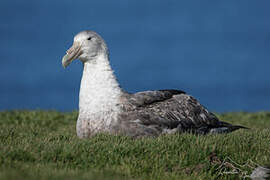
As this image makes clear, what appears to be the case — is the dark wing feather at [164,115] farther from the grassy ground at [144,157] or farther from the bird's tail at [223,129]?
the grassy ground at [144,157]

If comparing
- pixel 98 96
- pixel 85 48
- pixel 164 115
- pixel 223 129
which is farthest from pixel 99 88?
pixel 223 129

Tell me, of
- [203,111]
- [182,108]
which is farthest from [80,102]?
[203,111]

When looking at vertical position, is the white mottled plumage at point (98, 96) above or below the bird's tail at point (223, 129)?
above

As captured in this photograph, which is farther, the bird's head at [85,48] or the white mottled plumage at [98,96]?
the bird's head at [85,48]

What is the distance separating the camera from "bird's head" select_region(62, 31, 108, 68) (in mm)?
8586

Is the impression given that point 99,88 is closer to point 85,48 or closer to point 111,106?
point 111,106

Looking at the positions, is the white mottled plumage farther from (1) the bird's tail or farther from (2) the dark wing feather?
(1) the bird's tail

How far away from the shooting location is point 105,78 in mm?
8469

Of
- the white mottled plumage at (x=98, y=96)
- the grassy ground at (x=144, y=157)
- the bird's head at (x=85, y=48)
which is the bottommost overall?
the grassy ground at (x=144, y=157)

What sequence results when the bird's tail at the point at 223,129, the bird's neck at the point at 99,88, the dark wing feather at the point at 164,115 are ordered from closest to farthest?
the dark wing feather at the point at 164,115 < the bird's neck at the point at 99,88 < the bird's tail at the point at 223,129

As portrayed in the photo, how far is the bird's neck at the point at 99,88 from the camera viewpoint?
8305 mm

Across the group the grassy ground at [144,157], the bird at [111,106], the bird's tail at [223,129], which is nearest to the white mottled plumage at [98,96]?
the bird at [111,106]

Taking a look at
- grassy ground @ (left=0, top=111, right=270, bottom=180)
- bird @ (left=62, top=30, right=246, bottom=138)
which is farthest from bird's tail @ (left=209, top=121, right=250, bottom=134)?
grassy ground @ (left=0, top=111, right=270, bottom=180)

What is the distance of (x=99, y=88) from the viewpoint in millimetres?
8398
